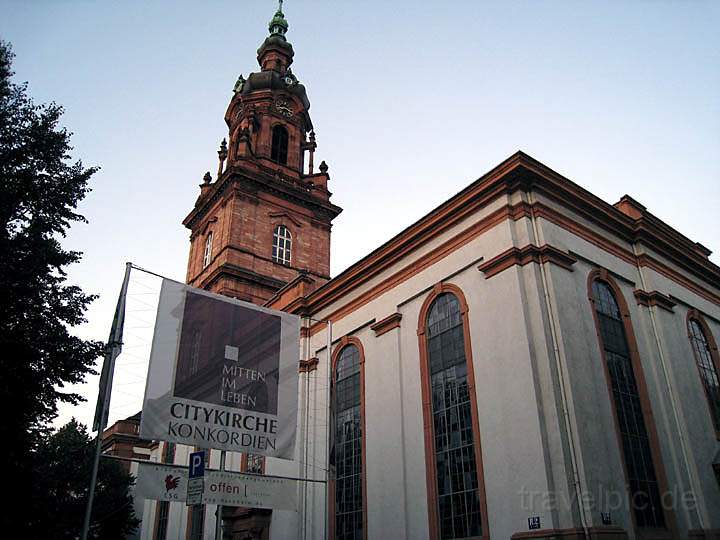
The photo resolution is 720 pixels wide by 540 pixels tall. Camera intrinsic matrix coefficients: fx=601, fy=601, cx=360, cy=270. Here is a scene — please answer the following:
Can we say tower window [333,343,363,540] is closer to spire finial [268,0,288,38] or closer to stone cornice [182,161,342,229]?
stone cornice [182,161,342,229]

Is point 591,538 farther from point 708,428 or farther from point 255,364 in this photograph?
point 255,364

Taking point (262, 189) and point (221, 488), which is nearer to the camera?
point (221, 488)

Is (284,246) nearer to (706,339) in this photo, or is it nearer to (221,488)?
(221,488)

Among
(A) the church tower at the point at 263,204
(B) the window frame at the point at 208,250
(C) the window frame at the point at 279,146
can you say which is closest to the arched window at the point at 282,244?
(A) the church tower at the point at 263,204

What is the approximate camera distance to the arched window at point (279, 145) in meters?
36.8

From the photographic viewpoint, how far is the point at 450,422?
54.3 ft

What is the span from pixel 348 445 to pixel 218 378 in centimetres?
641

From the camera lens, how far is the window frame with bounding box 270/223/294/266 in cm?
3272

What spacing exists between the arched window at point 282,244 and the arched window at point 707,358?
19.8 meters

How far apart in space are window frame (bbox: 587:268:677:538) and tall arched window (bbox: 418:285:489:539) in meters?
3.49

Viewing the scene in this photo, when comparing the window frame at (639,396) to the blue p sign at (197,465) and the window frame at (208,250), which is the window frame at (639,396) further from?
the window frame at (208,250)

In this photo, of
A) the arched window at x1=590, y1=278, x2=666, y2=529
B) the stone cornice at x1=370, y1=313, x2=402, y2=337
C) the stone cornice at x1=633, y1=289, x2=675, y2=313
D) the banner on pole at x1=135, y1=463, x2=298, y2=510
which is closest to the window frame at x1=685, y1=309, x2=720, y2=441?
the stone cornice at x1=633, y1=289, x2=675, y2=313

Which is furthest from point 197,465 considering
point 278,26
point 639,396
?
point 278,26

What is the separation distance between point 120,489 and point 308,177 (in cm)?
2118
